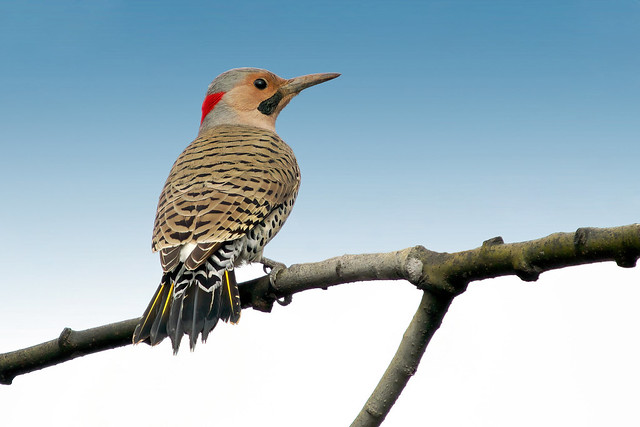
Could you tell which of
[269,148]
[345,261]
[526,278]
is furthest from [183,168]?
[526,278]

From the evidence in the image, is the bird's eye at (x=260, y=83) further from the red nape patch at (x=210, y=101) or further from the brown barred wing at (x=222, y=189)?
the brown barred wing at (x=222, y=189)

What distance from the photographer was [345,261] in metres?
2.79

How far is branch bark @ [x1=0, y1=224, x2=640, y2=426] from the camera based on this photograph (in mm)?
2074

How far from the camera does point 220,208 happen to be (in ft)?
12.3

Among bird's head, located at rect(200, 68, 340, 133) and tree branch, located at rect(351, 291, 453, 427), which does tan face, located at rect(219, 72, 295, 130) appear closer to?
bird's head, located at rect(200, 68, 340, 133)

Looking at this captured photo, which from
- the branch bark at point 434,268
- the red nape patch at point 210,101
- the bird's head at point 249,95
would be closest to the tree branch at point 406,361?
the branch bark at point 434,268

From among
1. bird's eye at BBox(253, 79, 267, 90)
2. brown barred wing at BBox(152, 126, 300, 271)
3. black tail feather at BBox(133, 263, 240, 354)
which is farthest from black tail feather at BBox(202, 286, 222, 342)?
bird's eye at BBox(253, 79, 267, 90)

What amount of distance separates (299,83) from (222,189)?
6.13ft

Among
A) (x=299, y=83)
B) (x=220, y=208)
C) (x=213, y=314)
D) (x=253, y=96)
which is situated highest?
(x=299, y=83)

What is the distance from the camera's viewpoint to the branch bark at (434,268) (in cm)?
207

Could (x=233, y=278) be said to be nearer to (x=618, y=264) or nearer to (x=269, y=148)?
(x=269, y=148)

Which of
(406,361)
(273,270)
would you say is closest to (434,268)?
(406,361)

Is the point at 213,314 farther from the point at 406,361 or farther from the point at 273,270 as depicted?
the point at 406,361

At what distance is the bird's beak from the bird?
1.8 inches
